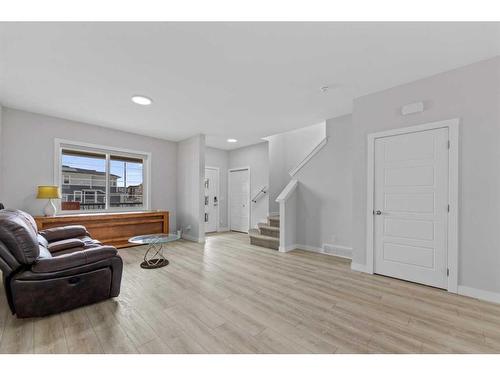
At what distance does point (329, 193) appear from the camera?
412cm

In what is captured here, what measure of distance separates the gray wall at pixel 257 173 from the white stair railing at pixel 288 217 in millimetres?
1474

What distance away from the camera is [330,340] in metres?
1.65

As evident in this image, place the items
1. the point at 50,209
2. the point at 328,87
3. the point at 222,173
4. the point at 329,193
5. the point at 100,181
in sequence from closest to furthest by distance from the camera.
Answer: the point at 328,87
the point at 50,209
the point at 329,193
the point at 100,181
the point at 222,173

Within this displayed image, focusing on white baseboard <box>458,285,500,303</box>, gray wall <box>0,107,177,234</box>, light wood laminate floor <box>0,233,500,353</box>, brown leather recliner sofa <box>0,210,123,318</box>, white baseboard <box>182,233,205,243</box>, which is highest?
gray wall <box>0,107,177,234</box>

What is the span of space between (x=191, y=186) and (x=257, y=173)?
2.00m

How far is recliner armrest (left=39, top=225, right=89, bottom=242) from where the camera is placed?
9.80 feet

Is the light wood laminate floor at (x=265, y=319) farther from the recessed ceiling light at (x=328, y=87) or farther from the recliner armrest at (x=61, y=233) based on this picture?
the recessed ceiling light at (x=328, y=87)

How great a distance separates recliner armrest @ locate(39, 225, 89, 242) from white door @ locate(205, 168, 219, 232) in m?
3.55

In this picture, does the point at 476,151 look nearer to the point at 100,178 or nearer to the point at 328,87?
the point at 328,87

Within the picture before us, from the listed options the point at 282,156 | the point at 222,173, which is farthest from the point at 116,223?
the point at 282,156

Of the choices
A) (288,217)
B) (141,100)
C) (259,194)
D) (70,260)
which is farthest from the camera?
(259,194)

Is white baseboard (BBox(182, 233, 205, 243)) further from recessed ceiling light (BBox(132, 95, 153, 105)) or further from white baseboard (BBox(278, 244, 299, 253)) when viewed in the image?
recessed ceiling light (BBox(132, 95, 153, 105))

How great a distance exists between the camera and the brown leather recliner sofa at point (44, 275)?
185cm

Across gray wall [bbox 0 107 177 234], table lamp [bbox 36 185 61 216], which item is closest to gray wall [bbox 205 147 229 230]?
gray wall [bbox 0 107 177 234]
